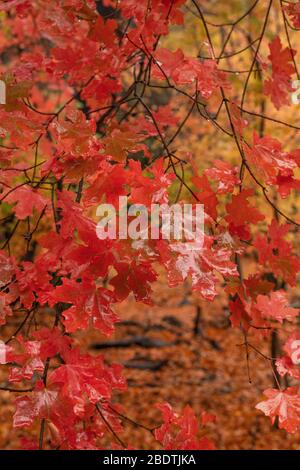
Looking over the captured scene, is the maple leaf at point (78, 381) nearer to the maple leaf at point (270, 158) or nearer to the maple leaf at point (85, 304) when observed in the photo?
the maple leaf at point (85, 304)

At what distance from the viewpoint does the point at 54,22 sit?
65.7 inches

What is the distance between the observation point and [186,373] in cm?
661

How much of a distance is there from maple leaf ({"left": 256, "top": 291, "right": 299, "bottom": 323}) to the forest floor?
370 centimetres

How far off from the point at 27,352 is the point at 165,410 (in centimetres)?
70

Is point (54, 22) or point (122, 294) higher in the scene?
point (54, 22)

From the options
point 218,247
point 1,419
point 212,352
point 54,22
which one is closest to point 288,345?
point 218,247

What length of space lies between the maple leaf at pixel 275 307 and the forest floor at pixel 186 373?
3701 millimetres

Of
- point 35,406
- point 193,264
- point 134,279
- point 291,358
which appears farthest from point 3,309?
point 291,358

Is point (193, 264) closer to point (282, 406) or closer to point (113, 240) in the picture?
point (113, 240)

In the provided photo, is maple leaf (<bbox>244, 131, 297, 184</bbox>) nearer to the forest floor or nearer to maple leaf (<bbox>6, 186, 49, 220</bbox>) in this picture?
maple leaf (<bbox>6, 186, 49, 220</bbox>)

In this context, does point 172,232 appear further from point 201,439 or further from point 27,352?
point 201,439

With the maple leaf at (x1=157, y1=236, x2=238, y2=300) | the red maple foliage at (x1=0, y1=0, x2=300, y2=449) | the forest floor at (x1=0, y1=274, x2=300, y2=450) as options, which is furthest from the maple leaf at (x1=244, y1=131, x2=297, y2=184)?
the forest floor at (x1=0, y1=274, x2=300, y2=450)

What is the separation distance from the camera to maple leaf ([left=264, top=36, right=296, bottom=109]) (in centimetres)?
197

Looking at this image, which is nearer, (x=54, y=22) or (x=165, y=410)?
(x=54, y=22)
